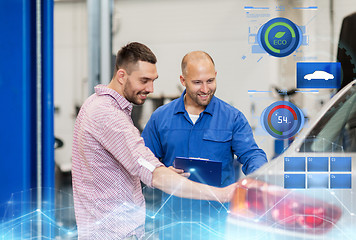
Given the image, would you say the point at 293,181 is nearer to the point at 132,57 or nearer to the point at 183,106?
the point at 183,106

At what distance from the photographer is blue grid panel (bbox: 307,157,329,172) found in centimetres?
165

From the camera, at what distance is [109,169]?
1779 millimetres

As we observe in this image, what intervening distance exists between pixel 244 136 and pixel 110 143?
549 millimetres

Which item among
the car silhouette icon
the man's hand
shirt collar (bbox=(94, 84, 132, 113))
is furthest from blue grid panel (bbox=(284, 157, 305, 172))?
shirt collar (bbox=(94, 84, 132, 113))

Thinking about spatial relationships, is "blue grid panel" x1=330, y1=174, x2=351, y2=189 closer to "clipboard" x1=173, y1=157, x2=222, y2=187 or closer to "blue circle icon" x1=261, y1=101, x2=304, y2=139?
"blue circle icon" x1=261, y1=101, x2=304, y2=139

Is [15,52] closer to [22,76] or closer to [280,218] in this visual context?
[22,76]

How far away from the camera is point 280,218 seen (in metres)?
1.59

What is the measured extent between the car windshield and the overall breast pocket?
0.34 metres

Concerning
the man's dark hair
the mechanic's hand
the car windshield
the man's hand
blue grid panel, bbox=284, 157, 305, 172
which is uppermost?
the man's dark hair

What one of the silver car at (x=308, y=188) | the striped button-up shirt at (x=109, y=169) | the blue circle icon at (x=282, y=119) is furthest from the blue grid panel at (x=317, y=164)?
the striped button-up shirt at (x=109, y=169)

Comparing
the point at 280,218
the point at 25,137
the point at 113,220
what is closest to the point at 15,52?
the point at 25,137

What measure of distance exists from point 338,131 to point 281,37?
0.45 metres

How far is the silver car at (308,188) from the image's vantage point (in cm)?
153

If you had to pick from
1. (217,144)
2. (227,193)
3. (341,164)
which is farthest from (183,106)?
(341,164)
